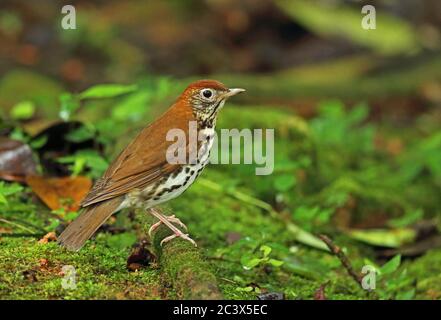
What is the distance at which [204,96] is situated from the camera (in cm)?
461

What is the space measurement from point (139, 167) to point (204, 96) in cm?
62

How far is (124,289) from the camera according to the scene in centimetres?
356

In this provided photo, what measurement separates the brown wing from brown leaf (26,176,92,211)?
0.66 meters

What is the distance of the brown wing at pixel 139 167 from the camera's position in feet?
13.6

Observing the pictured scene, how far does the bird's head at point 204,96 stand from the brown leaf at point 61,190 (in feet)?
2.81

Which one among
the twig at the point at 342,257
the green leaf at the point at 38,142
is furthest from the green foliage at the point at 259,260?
the green leaf at the point at 38,142

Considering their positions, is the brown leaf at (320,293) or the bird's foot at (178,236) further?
the brown leaf at (320,293)

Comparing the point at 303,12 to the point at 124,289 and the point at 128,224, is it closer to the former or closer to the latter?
the point at 128,224

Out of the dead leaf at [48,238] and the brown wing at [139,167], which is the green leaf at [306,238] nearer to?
the brown wing at [139,167]

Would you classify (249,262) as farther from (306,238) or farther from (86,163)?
(86,163)

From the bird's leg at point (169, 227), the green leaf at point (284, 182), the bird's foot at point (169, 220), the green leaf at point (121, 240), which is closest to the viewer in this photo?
the bird's leg at point (169, 227)
